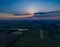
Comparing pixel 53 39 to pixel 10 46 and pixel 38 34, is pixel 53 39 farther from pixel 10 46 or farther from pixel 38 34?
pixel 10 46

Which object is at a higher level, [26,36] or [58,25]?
[58,25]

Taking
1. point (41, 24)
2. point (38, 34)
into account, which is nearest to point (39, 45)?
point (41, 24)

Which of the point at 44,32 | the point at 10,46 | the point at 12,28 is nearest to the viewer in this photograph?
the point at 10,46

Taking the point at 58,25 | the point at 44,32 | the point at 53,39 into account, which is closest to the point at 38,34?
the point at 44,32

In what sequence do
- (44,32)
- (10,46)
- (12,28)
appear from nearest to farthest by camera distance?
(10,46) < (12,28) < (44,32)

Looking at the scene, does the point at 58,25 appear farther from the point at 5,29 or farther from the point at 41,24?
the point at 5,29

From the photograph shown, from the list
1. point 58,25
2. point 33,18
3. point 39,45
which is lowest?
point 39,45

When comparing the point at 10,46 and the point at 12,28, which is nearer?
the point at 10,46
